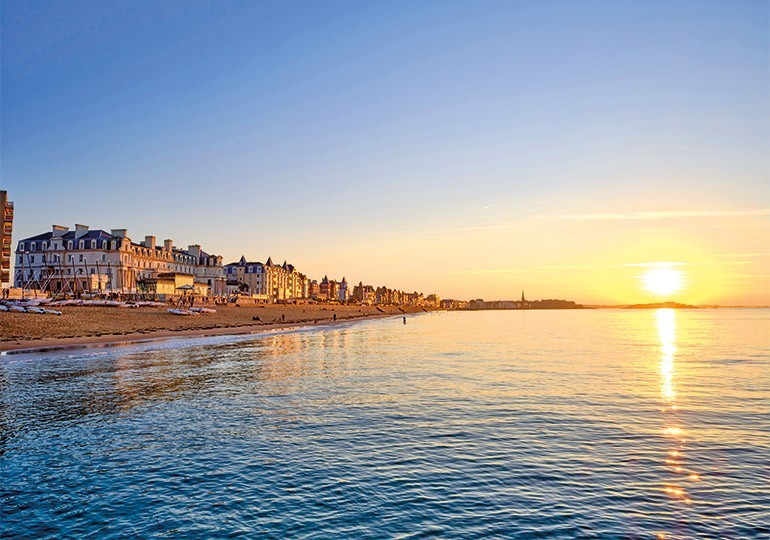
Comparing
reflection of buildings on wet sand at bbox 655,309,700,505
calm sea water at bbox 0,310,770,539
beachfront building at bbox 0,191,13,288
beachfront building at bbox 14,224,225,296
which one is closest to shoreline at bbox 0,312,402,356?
calm sea water at bbox 0,310,770,539

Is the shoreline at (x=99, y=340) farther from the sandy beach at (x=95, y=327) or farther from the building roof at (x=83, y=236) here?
the building roof at (x=83, y=236)

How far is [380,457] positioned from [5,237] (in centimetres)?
8886

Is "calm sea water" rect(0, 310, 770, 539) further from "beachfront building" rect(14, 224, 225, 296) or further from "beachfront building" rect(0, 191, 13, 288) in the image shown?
"beachfront building" rect(14, 224, 225, 296)

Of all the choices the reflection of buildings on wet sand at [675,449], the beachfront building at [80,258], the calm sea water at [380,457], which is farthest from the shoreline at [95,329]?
the reflection of buildings on wet sand at [675,449]

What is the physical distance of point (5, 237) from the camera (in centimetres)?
8000

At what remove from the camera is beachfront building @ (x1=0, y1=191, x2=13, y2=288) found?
77438 millimetres

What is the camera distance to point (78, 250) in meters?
125

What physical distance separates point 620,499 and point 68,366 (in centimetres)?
3312

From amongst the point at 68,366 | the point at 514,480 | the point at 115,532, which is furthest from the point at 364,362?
the point at 115,532

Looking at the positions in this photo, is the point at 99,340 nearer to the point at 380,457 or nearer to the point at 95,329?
the point at 95,329

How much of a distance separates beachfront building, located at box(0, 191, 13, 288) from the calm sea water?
200ft

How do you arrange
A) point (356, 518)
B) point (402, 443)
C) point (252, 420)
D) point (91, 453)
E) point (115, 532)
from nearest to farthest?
1. point (115, 532)
2. point (356, 518)
3. point (91, 453)
4. point (402, 443)
5. point (252, 420)

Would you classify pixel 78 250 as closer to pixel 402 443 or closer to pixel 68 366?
pixel 68 366

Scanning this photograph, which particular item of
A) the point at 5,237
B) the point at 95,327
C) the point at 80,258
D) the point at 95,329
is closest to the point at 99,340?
the point at 95,329
